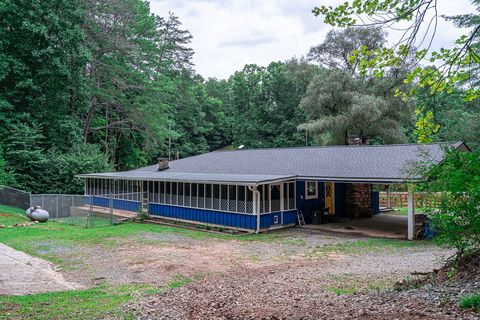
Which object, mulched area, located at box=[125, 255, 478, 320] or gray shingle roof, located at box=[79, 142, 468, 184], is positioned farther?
gray shingle roof, located at box=[79, 142, 468, 184]

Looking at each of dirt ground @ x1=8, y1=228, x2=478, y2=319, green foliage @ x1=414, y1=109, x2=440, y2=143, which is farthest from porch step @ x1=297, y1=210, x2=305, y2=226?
green foliage @ x1=414, y1=109, x2=440, y2=143

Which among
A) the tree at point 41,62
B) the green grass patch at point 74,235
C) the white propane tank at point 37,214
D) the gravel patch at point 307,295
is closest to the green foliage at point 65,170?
the tree at point 41,62

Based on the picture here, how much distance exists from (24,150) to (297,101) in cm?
2929

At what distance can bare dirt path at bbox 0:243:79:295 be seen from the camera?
27.0 ft

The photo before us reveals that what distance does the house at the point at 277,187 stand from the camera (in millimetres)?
15766

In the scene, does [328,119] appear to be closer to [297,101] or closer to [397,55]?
[297,101]

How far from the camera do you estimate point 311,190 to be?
1820cm

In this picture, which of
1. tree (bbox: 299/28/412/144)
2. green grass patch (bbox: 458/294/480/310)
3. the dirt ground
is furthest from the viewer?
tree (bbox: 299/28/412/144)

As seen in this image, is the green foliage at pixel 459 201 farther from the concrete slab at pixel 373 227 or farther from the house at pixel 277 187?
the concrete slab at pixel 373 227

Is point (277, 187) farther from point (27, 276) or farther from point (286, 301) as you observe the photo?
point (27, 276)

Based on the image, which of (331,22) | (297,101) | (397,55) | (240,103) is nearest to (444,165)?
(397,55)

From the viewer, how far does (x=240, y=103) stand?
164 ft

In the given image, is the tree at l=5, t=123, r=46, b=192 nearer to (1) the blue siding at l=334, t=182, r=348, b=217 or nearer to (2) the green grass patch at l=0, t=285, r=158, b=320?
(1) the blue siding at l=334, t=182, r=348, b=217

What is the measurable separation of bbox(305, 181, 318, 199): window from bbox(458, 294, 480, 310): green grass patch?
12905 mm
